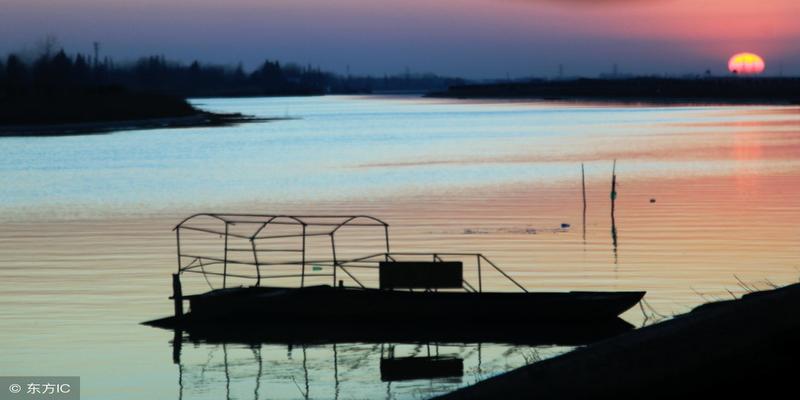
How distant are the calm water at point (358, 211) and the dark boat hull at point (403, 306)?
1.24 meters

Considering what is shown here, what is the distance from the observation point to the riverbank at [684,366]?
15055 mm

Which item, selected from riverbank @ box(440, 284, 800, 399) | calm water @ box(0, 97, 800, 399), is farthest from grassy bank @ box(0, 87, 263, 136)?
riverbank @ box(440, 284, 800, 399)

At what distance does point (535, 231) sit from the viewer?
154ft

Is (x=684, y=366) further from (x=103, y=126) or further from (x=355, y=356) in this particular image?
(x=103, y=126)

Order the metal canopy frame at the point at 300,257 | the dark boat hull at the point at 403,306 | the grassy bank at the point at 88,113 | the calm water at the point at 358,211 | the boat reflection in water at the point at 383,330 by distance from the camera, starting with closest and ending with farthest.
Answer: the boat reflection in water at the point at 383,330 → the calm water at the point at 358,211 → the dark boat hull at the point at 403,306 → the metal canopy frame at the point at 300,257 → the grassy bank at the point at 88,113

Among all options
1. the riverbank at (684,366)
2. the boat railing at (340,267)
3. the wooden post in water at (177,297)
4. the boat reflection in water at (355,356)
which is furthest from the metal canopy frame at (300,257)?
the riverbank at (684,366)

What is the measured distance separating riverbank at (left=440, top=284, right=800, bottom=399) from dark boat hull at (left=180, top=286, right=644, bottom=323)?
34.1ft

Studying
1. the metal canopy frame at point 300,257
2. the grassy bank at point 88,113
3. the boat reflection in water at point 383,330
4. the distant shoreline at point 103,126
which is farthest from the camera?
the grassy bank at point 88,113

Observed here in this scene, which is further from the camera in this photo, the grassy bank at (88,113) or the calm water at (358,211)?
the grassy bank at (88,113)

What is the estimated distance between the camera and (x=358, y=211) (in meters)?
57.1

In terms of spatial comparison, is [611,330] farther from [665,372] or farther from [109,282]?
[109,282]

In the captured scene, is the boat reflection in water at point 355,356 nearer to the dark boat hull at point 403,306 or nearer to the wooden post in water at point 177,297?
the dark boat hull at point 403,306

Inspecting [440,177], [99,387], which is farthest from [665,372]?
[440,177]

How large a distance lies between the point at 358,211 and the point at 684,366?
41828 millimetres
